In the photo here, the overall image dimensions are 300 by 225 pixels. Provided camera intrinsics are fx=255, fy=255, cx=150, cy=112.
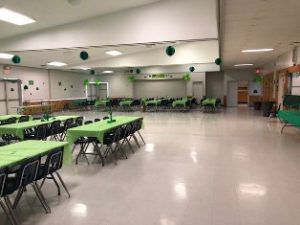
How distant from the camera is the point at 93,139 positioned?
551 centimetres

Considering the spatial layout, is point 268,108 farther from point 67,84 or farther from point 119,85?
point 67,84

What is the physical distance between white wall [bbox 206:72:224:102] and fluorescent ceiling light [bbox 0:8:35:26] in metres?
15.6

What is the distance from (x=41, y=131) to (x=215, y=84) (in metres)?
17.0

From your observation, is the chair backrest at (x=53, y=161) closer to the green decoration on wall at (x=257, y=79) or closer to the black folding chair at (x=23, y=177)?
the black folding chair at (x=23, y=177)

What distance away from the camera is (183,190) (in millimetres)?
3848

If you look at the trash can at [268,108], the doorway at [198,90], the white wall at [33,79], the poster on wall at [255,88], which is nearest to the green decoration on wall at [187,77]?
the doorway at [198,90]

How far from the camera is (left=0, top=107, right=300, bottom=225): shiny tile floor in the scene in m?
3.06

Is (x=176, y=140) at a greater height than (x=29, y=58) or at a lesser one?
lesser

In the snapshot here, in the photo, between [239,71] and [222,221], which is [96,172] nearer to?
[222,221]

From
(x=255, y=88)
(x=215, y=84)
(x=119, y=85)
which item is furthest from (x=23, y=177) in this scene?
(x=255, y=88)

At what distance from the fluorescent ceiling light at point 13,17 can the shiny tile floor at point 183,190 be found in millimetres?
4468

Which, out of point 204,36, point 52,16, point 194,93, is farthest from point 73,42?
point 194,93

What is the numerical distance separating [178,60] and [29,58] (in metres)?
7.88

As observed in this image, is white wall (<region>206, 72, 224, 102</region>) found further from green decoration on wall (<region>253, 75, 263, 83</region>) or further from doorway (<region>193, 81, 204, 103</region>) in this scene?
green decoration on wall (<region>253, 75, 263, 83</region>)
